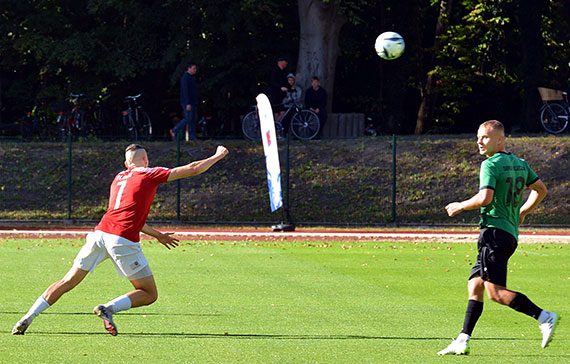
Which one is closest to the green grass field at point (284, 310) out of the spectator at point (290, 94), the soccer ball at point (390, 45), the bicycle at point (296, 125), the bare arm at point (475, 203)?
the bare arm at point (475, 203)

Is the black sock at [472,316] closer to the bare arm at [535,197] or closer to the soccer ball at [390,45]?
the bare arm at [535,197]

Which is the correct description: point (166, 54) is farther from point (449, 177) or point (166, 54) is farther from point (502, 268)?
point (502, 268)

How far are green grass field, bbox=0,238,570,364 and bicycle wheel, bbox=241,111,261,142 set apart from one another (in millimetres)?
11309

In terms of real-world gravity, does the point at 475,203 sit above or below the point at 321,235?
above

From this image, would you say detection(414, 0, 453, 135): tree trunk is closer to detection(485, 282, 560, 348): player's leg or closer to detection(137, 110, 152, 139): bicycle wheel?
detection(137, 110, 152, 139): bicycle wheel

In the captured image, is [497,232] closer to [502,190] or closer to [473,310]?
[502,190]

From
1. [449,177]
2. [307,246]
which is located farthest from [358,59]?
[307,246]

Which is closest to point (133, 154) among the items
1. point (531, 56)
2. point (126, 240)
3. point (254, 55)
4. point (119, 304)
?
point (126, 240)

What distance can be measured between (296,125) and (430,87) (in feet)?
28.8

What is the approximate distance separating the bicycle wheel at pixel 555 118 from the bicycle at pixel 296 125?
7072 mm

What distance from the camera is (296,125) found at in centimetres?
2786

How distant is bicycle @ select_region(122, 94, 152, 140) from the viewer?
30.1m

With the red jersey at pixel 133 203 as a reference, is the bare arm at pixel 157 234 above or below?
below

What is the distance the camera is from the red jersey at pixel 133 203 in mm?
8430
